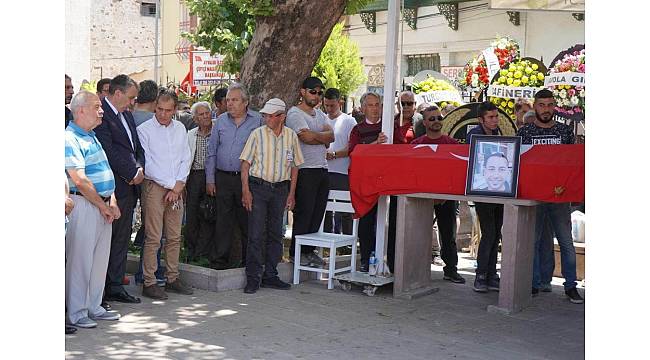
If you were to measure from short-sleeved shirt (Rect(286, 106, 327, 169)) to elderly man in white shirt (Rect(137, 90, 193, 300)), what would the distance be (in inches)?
52.8

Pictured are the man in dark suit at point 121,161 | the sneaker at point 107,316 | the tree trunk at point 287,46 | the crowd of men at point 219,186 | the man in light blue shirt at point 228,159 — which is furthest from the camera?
the tree trunk at point 287,46

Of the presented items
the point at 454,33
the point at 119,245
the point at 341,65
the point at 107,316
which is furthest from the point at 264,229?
the point at 341,65

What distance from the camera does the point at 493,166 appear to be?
8.15 meters

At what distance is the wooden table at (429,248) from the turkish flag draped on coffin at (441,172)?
0.37 ft

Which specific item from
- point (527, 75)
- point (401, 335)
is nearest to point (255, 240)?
point (401, 335)

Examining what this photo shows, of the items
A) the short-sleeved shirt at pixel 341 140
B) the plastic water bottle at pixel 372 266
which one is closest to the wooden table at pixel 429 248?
the plastic water bottle at pixel 372 266

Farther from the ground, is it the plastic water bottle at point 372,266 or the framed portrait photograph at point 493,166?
the framed portrait photograph at point 493,166

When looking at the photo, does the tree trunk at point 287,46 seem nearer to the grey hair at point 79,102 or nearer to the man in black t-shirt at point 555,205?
the man in black t-shirt at point 555,205

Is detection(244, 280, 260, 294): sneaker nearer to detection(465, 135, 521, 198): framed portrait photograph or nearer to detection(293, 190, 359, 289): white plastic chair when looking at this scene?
detection(293, 190, 359, 289): white plastic chair

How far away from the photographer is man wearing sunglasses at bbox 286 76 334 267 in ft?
30.5

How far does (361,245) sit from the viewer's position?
9.70 meters

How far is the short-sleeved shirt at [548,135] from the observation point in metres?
8.69

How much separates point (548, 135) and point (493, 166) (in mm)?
864
